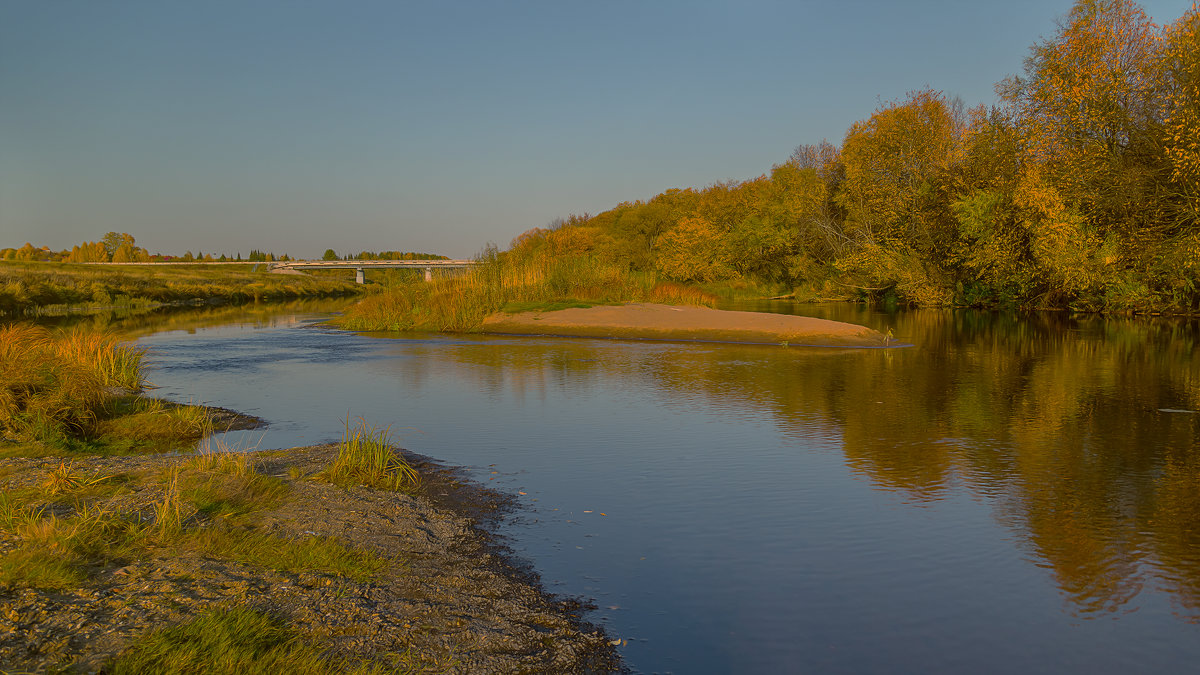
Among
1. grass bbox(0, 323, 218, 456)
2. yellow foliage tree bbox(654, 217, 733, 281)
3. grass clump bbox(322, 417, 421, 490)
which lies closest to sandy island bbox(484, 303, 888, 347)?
A: grass bbox(0, 323, 218, 456)

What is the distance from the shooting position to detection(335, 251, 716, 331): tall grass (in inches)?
1118

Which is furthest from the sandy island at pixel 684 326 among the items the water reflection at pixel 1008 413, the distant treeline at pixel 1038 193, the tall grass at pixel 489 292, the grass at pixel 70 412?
the grass at pixel 70 412

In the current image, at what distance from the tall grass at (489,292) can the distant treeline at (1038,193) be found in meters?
2.67

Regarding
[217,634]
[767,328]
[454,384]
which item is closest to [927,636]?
[217,634]

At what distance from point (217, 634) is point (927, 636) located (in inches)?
157

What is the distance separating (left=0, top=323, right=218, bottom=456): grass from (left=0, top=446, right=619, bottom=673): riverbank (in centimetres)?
207

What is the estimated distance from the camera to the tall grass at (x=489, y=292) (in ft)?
93.2

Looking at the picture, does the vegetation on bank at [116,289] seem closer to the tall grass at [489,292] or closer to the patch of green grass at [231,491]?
the tall grass at [489,292]

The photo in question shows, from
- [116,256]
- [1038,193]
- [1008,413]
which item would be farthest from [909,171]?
[116,256]

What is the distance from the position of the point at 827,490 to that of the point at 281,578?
17.1ft

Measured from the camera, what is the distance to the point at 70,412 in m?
10.3

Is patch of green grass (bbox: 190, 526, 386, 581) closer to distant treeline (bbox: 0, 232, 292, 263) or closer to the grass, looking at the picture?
the grass

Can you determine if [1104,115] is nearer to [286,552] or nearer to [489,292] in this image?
[489,292]

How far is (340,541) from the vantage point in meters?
6.07
